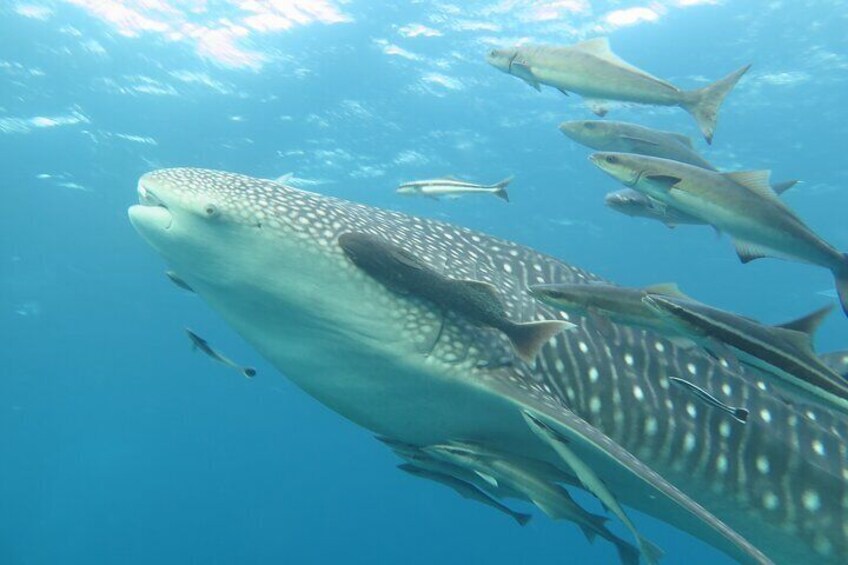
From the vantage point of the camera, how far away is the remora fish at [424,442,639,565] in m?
3.64

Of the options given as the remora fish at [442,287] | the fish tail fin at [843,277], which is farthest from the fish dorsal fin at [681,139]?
the remora fish at [442,287]

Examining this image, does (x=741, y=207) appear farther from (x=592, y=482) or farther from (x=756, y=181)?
(x=592, y=482)

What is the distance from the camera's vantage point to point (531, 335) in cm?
367

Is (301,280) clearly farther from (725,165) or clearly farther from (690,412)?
(725,165)

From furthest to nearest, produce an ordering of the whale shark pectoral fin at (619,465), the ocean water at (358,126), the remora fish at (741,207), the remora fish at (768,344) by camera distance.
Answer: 1. the ocean water at (358,126)
2. the remora fish at (741,207)
3. the whale shark pectoral fin at (619,465)
4. the remora fish at (768,344)

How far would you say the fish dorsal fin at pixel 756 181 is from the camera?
12.9ft

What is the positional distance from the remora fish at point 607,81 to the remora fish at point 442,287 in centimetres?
214

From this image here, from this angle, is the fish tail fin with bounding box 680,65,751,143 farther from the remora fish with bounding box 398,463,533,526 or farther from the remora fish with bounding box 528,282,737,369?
the remora fish with bounding box 398,463,533,526

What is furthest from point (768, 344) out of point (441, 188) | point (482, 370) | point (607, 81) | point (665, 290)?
point (441, 188)

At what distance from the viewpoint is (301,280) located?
376 centimetres

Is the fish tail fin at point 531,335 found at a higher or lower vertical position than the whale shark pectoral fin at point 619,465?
higher

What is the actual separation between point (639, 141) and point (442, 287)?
8.44 feet

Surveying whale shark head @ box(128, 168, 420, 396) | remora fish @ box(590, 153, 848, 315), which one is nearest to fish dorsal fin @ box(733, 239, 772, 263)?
remora fish @ box(590, 153, 848, 315)

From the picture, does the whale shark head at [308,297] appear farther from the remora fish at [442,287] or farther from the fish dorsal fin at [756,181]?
the fish dorsal fin at [756,181]
